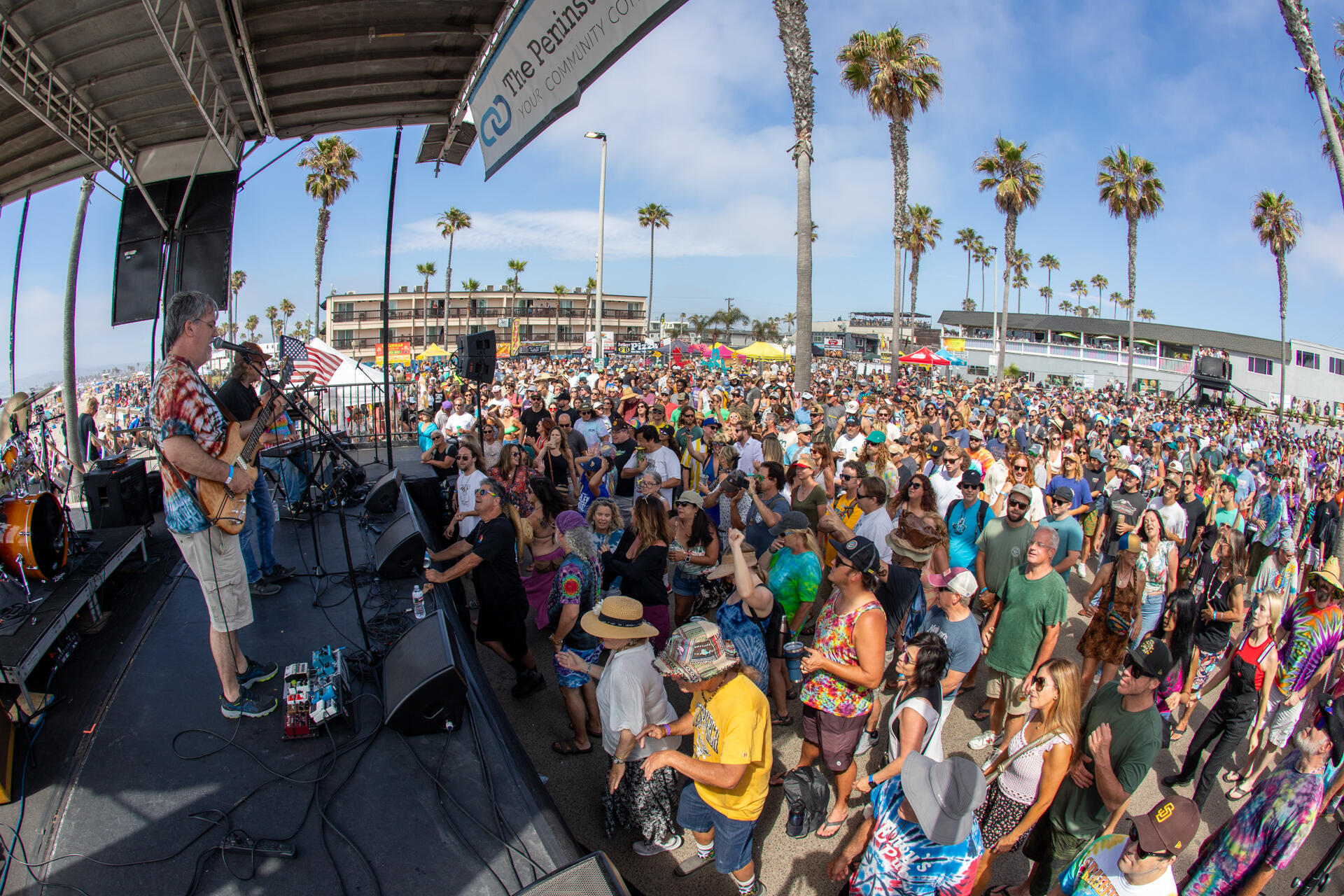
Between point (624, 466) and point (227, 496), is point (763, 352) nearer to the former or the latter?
point (624, 466)

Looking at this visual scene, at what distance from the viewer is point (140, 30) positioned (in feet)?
14.4

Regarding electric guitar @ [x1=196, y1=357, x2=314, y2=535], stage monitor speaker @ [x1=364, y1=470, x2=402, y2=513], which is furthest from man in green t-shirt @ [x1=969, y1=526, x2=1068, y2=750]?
stage monitor speaker @ [x1=364, y1=470, x2=402, y2=513]

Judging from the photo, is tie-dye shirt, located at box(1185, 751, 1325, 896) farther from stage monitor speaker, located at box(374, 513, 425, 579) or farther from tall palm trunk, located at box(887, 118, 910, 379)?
tall palm trunk, located at box(887, 118, 910, 379)

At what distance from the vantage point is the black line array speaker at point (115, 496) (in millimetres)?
5730

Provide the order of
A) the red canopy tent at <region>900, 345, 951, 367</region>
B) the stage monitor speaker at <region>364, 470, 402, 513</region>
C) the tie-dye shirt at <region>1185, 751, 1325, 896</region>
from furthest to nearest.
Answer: the red canopy tent at <region>900, 345, 951, 367</region>, the stage monitor speaker at <region>364, 470, 402, 513</region>, the tie-dye shirt at <region>1185, 751, 1325, 896</region>

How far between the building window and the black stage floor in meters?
59.3

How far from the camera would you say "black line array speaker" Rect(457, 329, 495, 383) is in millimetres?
7953

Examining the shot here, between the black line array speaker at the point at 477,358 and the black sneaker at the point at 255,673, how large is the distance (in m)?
4.72

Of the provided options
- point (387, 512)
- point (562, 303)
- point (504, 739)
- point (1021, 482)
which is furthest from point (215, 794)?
point (562, 303)

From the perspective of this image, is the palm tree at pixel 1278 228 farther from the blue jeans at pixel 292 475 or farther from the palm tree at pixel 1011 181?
the blue jeans at pixel 292 475

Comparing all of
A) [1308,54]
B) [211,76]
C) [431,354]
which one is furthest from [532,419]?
[431,354]

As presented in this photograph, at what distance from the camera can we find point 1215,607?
494cm

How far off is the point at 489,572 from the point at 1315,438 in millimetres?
22282

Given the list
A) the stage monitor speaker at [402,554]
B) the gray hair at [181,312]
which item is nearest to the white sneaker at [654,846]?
the stage monitor speaker at [402,554]
